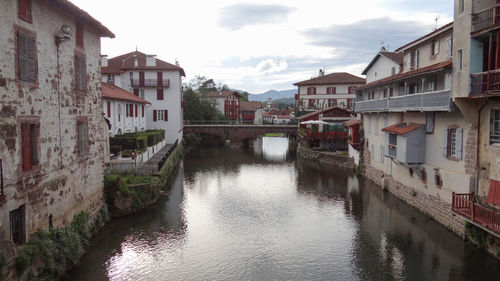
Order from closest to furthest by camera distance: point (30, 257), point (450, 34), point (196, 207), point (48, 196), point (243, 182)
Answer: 1. point (30, 257)
2. point (48, 196)
3. point (450, 34)
4. point (196, 207)
5. point (243, 182)

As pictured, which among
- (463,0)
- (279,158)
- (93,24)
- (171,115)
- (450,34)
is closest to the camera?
(463,0)

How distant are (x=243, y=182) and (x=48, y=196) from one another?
813 inches

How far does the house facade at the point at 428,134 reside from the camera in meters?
18.3

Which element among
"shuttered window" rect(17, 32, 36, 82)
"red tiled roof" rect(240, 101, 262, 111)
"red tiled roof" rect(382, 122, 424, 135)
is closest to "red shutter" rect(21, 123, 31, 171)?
"shuttered window" rect(17, 32, 36, 82)

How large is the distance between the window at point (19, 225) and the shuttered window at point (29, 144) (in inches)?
57.2

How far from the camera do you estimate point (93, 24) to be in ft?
60.7

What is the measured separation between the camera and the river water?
49.0 feet

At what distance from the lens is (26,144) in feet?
42.7

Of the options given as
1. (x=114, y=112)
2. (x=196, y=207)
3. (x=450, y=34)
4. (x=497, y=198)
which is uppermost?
(x=450, y=34)

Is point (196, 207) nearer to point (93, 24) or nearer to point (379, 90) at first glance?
point (93, 24)

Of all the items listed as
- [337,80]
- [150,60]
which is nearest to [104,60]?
[150,60]

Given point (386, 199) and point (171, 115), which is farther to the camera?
point (171, 115)

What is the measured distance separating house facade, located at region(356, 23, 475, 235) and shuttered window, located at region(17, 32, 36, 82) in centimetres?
1760

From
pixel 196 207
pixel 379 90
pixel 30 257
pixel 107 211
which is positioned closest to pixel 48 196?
pixel 30 257
